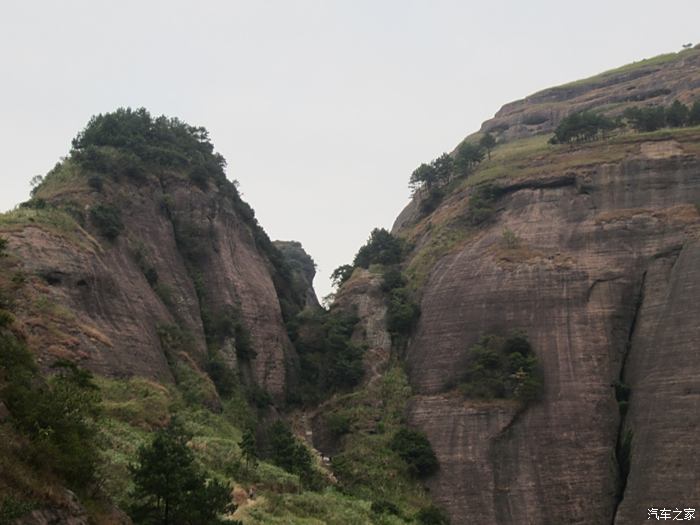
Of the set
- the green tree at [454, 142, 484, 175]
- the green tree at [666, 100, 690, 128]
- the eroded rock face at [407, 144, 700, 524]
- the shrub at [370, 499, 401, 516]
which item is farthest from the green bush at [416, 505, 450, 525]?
the green tree at [666, 100, 690, 128]

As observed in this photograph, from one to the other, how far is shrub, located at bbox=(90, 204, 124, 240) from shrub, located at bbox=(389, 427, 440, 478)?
2267cm

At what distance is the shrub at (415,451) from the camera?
47.8m

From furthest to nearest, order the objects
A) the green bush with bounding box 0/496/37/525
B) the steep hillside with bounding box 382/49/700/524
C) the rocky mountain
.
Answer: the steep hillside with bounding box 382/49/700/524, the rocky mountain, the green bush with bounding box 0/496/37/525

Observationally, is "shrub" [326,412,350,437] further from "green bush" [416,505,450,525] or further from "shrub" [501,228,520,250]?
"shrub" [501,228,520,250]

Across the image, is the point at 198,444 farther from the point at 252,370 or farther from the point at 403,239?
the point at 403,239

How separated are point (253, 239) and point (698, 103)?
4161 cm

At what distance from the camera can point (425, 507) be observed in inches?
1758

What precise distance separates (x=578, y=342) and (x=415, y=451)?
12.8 meters

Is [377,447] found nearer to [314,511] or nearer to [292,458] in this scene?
[292,458]

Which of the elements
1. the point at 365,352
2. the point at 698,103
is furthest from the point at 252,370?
the point at 698,103

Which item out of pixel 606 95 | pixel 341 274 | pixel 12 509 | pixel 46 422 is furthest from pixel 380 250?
pixel 12 509

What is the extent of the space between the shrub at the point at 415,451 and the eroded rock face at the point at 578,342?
2.33 feet

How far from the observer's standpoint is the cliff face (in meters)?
41.9

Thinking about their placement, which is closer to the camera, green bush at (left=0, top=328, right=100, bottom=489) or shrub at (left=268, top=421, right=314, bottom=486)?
green bush at (left=0, top=328, right=100, bottom=489)
